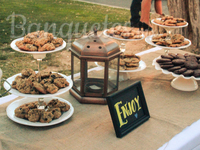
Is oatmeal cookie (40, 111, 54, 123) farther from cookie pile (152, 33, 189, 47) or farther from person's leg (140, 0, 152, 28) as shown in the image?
person's leg (140, 0, 152, 28)

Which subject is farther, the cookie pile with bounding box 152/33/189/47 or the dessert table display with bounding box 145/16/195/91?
the cookie pile with bounding box 152/33/189/47

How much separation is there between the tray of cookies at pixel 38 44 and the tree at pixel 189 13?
111 inches

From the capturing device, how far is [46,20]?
6.23 metres

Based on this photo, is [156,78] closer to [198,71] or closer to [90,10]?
[198,71]

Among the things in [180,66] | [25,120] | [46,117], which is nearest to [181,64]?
[180,66]

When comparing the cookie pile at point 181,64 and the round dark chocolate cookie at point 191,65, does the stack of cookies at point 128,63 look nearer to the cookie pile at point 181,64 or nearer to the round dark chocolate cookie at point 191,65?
the cookie pile at point 181,64

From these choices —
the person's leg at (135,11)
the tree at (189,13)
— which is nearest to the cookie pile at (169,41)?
the tree at (189,13)

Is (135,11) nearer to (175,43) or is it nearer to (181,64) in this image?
(175,43)

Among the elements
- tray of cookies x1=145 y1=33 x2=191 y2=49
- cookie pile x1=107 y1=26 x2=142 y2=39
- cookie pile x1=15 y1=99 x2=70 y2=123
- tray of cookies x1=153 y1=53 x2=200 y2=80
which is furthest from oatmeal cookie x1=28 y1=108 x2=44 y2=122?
tray of cookies x1=145 y1=33 x2=191 y2=49

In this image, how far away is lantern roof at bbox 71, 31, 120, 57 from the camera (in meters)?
1.64

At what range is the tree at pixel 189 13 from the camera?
3887mm

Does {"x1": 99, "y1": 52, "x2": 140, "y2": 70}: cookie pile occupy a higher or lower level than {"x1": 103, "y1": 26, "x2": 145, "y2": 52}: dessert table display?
lower

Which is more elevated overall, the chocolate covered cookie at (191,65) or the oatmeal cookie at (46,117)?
the chocolate covered cookie at (191,65)

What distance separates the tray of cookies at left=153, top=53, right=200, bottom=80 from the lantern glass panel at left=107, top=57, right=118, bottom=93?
41 cm
